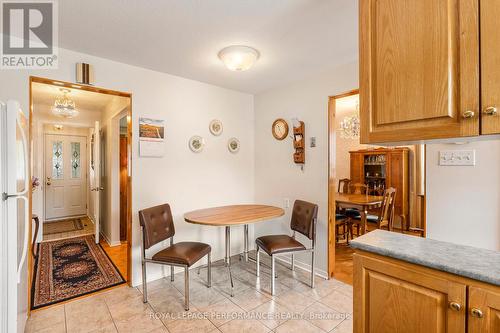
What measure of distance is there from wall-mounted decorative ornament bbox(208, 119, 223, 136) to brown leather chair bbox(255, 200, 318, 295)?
1.39 m

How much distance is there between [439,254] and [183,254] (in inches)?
76.4

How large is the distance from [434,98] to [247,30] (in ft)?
4.82

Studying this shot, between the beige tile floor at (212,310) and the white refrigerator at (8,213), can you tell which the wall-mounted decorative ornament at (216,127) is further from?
the white refrigerator at (8,213)

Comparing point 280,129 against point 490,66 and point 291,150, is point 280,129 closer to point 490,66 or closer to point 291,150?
point 291,150

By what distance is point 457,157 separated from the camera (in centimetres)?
188

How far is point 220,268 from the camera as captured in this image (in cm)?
304

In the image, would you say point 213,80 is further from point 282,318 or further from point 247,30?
point 282,318

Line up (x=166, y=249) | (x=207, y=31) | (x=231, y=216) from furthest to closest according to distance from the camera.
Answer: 1. (x=231, y=216)
2. (x=166, y=249)
3. (x=207, y=31)

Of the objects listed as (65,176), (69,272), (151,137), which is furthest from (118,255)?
(65,176)

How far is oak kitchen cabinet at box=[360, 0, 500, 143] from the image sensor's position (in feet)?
2.94

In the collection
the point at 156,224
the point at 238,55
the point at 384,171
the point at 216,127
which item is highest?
the point at 238,55

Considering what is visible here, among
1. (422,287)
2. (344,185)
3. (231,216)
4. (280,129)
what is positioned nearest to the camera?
(422,287)

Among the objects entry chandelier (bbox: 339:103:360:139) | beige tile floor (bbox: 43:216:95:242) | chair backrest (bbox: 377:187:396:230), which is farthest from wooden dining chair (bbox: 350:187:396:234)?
beige tile floor (bbox: 43:216:95:242)

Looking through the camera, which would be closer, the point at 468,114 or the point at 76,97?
the point at 468,114
